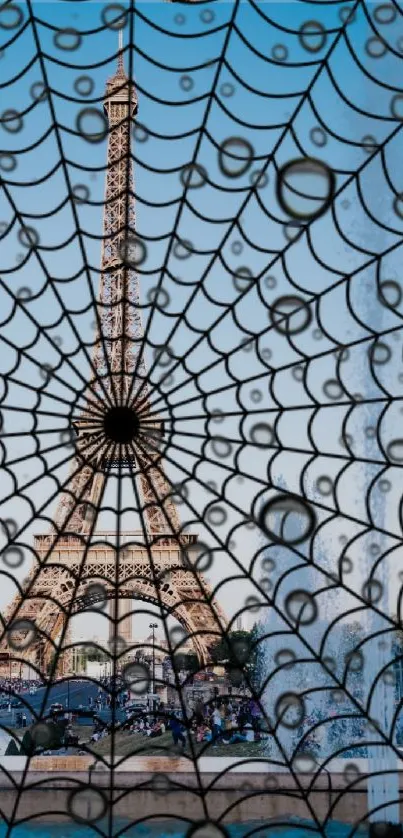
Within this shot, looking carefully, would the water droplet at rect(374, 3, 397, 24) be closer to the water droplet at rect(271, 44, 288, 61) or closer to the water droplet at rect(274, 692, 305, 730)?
the water droplet at rect(271, 44, 288, 61)

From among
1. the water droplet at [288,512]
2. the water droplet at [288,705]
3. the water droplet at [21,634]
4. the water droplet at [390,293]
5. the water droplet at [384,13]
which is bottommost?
the water droplet at [288,705]

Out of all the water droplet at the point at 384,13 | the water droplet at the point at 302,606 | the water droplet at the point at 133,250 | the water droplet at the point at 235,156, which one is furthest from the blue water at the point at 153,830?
the water droplet at the point at 384,13

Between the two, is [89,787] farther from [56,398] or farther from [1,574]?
[56,398]

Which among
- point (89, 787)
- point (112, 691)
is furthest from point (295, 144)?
point (89, 787)

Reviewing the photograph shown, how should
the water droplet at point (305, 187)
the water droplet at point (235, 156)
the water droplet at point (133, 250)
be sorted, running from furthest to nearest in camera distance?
the water droplet at point (133, 250) < the water droplet at point (235, 156) < the water droplet at point (305, 187)

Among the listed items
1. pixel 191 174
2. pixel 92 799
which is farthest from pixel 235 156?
pixel 92 799

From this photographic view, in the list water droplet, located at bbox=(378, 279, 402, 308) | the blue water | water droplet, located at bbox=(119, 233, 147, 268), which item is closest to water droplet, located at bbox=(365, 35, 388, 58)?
water droplet, located at bbox=(378, 279, 402, 308)

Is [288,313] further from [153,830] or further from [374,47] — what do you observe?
[153,830]

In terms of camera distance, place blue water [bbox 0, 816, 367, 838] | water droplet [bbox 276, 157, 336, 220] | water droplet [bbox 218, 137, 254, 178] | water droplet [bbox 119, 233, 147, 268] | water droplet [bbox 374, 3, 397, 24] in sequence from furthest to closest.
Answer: blue water [bbox 0, 816, 367, 838] → water droplet [bbox 119, 233, 147, 268] → water droplet [bbox 218, 137, 254, 178] → water droplet [bbox 374, 3, 397, 24] → water droplet [bbox 276, 157, 336, 220]

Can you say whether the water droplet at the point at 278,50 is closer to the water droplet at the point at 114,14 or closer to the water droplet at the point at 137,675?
the water droplet at the point at 114,14

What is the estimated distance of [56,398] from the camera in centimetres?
325

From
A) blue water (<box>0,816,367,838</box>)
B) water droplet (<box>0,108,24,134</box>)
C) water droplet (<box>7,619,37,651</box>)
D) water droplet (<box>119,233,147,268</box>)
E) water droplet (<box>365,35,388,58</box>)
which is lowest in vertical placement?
blue water (<box>0,816,367,838</box>)

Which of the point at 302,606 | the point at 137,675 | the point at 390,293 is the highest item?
the point at 390,293

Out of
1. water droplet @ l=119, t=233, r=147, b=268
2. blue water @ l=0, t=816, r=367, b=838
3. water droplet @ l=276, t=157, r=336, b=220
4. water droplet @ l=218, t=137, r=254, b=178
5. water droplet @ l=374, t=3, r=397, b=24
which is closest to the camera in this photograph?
water droplet @ l=276, t=157, r=336, b=220
